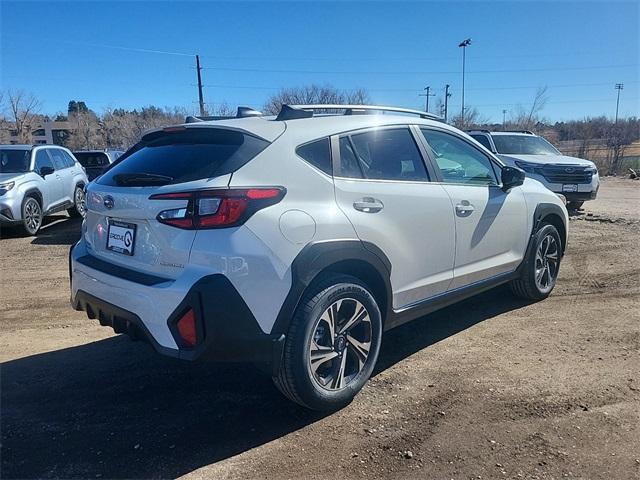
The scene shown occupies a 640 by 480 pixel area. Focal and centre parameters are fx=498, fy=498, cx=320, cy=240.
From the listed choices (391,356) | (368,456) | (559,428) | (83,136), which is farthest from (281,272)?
(83,136)


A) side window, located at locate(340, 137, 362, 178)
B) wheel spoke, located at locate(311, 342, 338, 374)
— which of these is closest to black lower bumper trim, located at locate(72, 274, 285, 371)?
wheel spoke, located at locate(311, 342, 338, 374)

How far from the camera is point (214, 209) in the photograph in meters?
2.65

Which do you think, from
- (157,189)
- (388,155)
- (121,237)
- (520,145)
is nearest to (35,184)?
(121,237)

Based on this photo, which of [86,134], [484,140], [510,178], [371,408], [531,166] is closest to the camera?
[371,408]

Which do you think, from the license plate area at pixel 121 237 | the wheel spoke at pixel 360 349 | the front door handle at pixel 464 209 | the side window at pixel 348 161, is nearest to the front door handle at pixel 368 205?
the side window at pixel 348 161

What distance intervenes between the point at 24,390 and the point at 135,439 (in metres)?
1.19

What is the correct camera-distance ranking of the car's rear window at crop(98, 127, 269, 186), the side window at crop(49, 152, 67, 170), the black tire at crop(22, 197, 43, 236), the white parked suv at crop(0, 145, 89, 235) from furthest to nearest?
the side window at crop(49, 152, 67, 170), the black tire at crop(22, 197, 43, 236), the white parked suv at crop(0, 145, 89, 235), the car's rear window at crop(98, 127, 269, 186)

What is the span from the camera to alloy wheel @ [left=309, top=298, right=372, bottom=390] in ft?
9.99

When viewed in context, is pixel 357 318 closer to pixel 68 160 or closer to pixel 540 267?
pixel 540 267

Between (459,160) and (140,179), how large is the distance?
2666mm

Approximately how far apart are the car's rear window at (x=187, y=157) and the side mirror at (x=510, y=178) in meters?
2.56

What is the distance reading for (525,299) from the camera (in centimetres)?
530

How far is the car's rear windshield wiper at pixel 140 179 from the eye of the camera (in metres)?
2.88

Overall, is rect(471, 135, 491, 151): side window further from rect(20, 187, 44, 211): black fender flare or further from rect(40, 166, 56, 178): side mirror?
rect(20, 187, 44, 211): black fender flare
